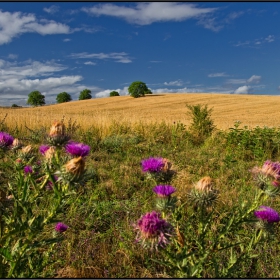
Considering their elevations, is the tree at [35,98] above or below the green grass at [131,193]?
above

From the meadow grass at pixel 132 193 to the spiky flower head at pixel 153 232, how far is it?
431 mm

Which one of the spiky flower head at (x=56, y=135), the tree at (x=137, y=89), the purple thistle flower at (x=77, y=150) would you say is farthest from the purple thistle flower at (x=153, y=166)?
the tree at (x=137, y=89)

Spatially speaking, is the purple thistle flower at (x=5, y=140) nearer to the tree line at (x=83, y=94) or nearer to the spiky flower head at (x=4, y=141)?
the spiky flower head at (x=4, y=141)

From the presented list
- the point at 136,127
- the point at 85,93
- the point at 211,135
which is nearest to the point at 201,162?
the point at 211,135

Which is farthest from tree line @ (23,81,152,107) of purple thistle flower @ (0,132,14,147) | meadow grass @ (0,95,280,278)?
purple thistle flower @ (0,132,14,147)

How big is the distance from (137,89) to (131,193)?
6072 centimetres

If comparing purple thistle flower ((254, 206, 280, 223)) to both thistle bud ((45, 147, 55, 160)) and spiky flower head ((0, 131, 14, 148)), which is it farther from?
spiky flower head ((0, 131, 14, 148))

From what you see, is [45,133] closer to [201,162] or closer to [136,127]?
[201,162]

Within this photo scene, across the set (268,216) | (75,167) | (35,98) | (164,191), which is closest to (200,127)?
(268,216)

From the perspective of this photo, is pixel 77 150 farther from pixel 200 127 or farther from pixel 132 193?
pixel 200 127

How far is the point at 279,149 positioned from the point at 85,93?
83442 mm

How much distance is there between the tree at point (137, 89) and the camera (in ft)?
212

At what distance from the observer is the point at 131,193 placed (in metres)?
5.46

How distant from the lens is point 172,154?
8.34 meters
